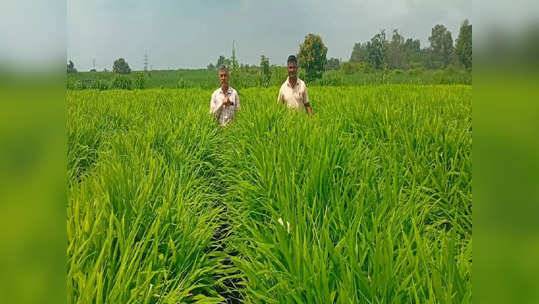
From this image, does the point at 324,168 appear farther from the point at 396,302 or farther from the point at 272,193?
the point at 396,302

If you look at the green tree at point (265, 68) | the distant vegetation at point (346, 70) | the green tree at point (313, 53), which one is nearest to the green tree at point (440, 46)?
the distant vegetation at point (346, 70)

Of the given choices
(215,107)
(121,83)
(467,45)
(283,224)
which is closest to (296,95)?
(215,107)

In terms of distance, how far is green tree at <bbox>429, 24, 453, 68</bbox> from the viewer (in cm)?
5591

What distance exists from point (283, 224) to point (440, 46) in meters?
69.1

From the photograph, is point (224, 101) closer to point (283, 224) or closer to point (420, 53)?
point (283, 224)

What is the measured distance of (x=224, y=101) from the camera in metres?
4.41

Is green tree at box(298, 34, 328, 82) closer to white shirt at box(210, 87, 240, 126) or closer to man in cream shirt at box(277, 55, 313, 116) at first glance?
man in cream shirt at box(277, 55, 313, 116)

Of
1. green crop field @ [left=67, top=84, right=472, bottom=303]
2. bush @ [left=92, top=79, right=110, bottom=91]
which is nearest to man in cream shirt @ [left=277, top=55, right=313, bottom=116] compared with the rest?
green crop field @ [left=67, top=84, right=472, bottom=303]

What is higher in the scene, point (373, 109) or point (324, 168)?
point (373, 109)

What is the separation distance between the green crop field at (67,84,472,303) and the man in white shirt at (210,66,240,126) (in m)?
0.84
